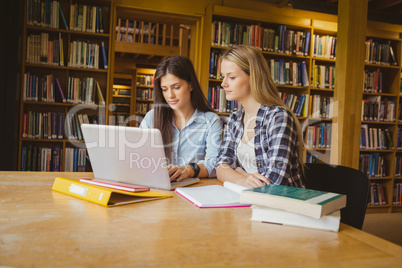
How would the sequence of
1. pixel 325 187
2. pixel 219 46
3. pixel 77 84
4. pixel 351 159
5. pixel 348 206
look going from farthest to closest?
pixel 219 46 < pixel 77 84 < pixel 351 159 < pixel 325 187 < pixel 348 206

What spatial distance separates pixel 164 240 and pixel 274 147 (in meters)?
0.85

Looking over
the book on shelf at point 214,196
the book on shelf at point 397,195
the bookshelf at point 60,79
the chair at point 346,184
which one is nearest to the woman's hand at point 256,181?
the book on shelf at point 214,196

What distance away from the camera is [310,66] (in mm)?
4129

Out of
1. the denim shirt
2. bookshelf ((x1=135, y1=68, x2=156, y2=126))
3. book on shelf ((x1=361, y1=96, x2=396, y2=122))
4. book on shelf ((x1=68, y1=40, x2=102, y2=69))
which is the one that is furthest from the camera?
bookshelf ((x1=135, y1=68, x2=156, y2=126))

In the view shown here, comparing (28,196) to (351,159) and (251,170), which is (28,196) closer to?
(251,170)

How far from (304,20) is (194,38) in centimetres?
135

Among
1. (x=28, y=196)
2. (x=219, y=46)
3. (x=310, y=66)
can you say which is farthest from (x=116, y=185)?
(x=310, y=66)

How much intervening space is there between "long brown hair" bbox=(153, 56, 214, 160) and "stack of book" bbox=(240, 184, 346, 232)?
1.14 meters

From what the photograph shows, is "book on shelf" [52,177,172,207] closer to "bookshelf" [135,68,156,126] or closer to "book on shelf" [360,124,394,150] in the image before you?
"book on shelf" [360,124,394,150]

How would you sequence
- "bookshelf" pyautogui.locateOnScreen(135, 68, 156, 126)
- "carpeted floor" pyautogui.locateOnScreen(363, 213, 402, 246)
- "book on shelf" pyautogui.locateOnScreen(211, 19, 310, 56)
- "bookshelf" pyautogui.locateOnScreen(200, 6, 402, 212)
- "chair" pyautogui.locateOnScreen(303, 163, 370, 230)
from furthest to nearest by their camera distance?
"bookshelf" pyautogui.locateOnScreen(135, 68, 156, 126)
"bookshelf" pyautogui.locateOnScreen(200, 6, 402, 212)
"book on shelf" pyautogui.locateOnScreen(211, 19, 310, 56)
"carpeted floor" pyautogui.locateOnScreen(363, 213, 402, 246)
"chair" pyautogui.locateOnScreen(303, 163, 370, 230)

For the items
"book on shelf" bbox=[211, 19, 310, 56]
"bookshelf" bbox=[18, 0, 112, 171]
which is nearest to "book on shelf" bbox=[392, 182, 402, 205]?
"book on shelf" bbox=[211, 19, 310, 56]

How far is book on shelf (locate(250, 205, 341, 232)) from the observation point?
82cm

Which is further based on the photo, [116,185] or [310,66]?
[310,66]

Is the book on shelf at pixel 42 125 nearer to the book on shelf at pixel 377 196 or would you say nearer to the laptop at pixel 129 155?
the laptop at pixel 129 155
